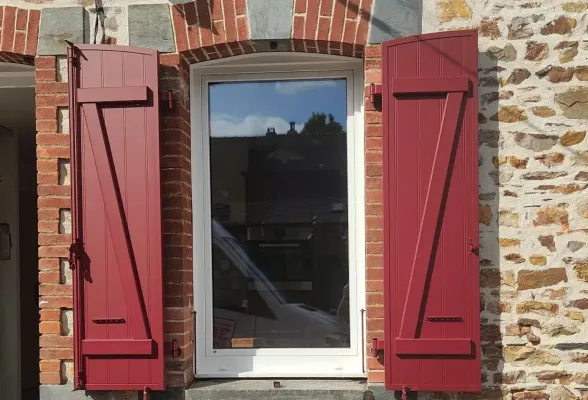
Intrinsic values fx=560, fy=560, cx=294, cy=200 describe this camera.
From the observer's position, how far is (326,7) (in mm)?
3119

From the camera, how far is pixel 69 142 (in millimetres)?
3168

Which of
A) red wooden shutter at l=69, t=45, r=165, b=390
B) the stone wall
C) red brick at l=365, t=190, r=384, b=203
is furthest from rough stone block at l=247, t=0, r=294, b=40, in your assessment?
the stone wall

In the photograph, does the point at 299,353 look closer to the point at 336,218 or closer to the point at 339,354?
the point at 339,354

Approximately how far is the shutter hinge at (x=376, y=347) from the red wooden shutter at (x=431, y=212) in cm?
7

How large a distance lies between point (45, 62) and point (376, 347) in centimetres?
249

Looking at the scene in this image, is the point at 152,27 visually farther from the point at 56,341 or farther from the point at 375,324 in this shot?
the point at 375,324

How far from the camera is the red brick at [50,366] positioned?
321 cm

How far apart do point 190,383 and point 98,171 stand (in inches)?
52.7

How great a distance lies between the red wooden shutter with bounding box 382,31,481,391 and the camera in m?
3.03

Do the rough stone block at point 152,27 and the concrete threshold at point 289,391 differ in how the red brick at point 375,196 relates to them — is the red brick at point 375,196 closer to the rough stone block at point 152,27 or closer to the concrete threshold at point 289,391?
the concrete threshold at point 289,391

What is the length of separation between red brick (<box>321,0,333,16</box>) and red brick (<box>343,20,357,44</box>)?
0.38 ft

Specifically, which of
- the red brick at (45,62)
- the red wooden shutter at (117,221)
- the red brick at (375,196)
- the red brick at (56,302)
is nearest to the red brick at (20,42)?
the red brick at (45,62)

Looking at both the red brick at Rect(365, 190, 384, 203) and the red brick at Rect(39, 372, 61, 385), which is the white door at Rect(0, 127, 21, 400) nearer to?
the red brick at Rect(39, 372, 61, 385)

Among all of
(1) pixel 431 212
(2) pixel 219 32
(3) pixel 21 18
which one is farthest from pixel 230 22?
(1) pixel 431 212
